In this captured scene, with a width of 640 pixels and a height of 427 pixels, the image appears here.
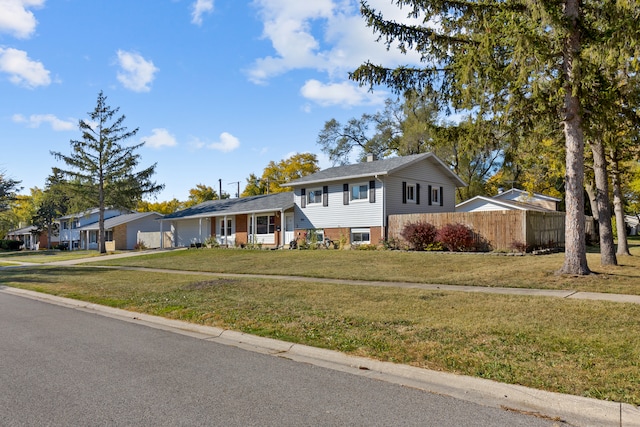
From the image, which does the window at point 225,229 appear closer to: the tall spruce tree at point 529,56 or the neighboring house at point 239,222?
the neighboring house at point 239,222

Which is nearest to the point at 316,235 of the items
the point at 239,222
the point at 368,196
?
the point at 368,196

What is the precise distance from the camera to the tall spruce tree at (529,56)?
11.3 metres

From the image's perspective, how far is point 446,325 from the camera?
24.7 ft

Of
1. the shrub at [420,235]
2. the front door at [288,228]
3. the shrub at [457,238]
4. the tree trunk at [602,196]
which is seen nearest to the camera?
the tree trunk at [602,196]

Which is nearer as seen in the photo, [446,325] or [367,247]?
[446,325]

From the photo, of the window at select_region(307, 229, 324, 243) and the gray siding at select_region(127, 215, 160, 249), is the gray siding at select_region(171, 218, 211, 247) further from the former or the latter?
the window at select_region(307, 229, 324, 243)

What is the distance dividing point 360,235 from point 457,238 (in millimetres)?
7217

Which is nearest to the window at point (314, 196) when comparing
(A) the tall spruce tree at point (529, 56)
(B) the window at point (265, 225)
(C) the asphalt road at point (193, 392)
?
(B) the window at point (265, 225)

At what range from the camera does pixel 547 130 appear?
58.6 ft

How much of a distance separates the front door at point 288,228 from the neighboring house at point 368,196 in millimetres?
340

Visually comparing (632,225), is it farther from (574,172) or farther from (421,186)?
(574,172)

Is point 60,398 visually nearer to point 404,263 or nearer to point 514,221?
point 404,263

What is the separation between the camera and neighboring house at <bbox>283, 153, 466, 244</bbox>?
27.2m

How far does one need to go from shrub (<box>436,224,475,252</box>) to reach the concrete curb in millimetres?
16440
